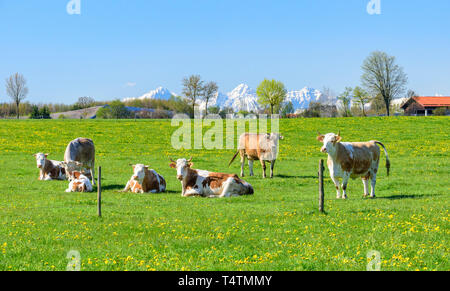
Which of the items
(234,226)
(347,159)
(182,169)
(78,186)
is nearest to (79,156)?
(78,186)

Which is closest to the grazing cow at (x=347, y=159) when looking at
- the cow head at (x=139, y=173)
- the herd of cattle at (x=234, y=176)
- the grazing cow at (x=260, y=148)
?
the herd of cattle at (x=234, y=176)

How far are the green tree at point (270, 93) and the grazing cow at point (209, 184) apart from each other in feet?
343

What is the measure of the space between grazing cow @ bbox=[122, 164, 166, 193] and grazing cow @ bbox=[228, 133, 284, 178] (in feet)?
22.0

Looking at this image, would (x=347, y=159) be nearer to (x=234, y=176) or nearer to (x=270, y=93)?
(x=234, y=176)

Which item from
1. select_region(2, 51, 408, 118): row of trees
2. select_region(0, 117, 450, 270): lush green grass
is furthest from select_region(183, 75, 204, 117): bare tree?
select_region(0, 117, 450, 270): lush green grass

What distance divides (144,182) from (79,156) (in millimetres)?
6855

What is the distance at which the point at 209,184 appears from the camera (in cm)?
2036

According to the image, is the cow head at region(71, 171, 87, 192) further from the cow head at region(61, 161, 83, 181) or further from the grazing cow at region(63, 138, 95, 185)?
the cow head at region(61, 161, 83, 181)

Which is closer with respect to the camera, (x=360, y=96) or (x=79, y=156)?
(x=79, y=156)

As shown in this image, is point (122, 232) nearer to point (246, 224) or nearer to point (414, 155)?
point (246, 224)

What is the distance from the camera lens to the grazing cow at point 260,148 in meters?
27.3

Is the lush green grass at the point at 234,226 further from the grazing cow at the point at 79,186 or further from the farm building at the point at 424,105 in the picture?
the farm building at the point at 424,105

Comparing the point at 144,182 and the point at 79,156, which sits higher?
the point at 79,156

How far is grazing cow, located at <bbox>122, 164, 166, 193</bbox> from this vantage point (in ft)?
70.2
